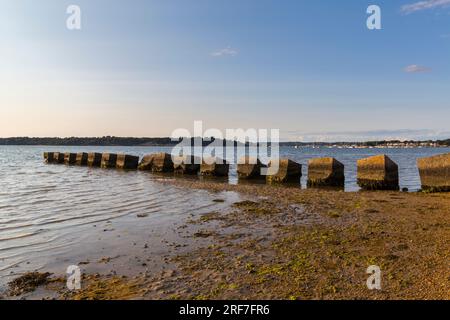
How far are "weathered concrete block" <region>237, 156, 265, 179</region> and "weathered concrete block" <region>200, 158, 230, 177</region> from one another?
1.98m

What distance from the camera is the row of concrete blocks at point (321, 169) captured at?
55.9ft

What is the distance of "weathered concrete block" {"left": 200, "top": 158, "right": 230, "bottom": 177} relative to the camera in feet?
87.7

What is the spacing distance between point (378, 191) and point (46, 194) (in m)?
14.9

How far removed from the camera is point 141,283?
6.59 metres

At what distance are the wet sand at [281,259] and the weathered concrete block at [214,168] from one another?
13553 millimetres

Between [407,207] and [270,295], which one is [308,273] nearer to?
[270,295]

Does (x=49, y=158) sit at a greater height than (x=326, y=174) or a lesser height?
lesser

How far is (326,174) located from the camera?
20609mm

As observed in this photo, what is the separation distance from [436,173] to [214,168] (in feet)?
44.5

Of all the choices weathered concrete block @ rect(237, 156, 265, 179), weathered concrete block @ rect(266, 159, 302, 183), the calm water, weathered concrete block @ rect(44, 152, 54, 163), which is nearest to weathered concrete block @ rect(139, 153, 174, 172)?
weathered concrete block @ rect(237, 156, 265, 179)

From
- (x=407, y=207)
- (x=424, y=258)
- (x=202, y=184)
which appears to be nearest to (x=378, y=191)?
(x=407, y=207)

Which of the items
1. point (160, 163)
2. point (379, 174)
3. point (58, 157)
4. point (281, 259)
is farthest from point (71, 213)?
point (58, 157)

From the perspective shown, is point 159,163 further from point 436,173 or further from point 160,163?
point 436,173

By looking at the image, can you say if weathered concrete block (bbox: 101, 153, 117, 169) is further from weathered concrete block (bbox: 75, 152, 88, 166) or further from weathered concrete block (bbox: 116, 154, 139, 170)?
weathered concrete block (bbox: 75, 152, 88, 166)
